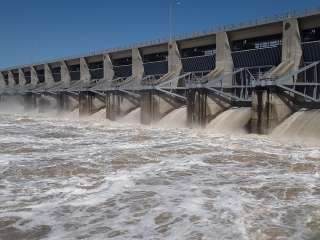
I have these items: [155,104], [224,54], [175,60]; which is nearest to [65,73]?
[175,60]

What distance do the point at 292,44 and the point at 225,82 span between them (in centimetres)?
473

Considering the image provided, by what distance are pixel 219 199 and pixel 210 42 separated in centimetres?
1960

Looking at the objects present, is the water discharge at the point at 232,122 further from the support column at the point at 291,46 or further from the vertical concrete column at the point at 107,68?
the vertical concrete column at the point at 107,68

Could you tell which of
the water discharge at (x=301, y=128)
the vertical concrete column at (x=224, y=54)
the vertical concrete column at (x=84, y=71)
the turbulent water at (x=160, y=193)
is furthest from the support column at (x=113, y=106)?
the turbulent water at (x=160, y=193)

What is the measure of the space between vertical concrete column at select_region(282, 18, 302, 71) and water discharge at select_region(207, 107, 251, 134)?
315cm

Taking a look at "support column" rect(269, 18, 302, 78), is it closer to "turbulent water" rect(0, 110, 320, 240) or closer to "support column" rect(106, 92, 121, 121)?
"turbulent water" rect(0, 110, 320, 240)

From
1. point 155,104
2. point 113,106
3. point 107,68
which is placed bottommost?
point 113,106

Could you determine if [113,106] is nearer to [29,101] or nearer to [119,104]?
[119,104]

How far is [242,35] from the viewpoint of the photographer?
79.6 ft

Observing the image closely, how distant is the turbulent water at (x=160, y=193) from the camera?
20.9ft

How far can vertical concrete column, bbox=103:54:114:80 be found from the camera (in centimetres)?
3662

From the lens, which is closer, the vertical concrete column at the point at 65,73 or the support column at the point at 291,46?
the support column at the point at 291,46

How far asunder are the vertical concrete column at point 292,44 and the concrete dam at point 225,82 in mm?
48

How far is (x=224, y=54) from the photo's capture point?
2478cm
